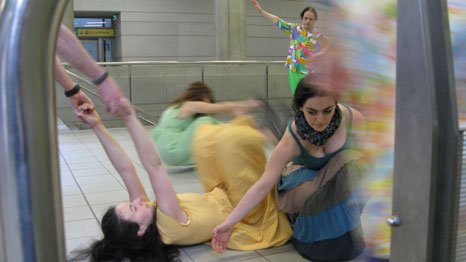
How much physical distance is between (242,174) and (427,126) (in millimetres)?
2118

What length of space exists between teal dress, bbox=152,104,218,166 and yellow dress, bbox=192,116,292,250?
1.37m

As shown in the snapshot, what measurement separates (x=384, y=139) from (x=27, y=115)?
816 mm

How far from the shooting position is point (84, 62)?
1.91 m

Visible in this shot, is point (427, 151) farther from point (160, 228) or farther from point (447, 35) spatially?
point (160, 228)

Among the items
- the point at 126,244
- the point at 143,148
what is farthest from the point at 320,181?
the point at 126,244

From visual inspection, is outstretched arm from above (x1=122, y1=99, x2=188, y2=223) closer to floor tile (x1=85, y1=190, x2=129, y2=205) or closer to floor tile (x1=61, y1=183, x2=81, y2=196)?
floor tile (x1=85, y1=190, x2=129, y2=205)

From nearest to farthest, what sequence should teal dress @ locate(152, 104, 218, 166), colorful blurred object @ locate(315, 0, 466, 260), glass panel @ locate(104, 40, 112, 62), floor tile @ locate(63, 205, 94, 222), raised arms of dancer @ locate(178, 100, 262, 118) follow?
colorful blurred object @ locate(315, 0, 466, 260)
floor tile @ locate(63, 205, 94, 222)
raised arms of dancer @ locate(178, 100, 262, 118)
teal dress @ locate(152, 104, 218, 166)
glass panel @ locate(104, 40, 112, 62)

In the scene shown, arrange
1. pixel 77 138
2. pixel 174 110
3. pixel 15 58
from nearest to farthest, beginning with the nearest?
pixel 15 58 < pixel 174 110 < pixel 77 138

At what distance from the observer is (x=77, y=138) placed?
7.57 m

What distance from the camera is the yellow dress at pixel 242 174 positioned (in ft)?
9.09

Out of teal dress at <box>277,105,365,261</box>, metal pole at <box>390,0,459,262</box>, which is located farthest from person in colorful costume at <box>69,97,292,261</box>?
metal pole at <box>390,0,459,262</box>

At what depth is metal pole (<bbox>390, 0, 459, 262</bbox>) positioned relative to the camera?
2.73ft

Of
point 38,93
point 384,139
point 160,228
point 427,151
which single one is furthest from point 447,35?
point 160,228

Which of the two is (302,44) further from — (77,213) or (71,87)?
A: (71,87)
